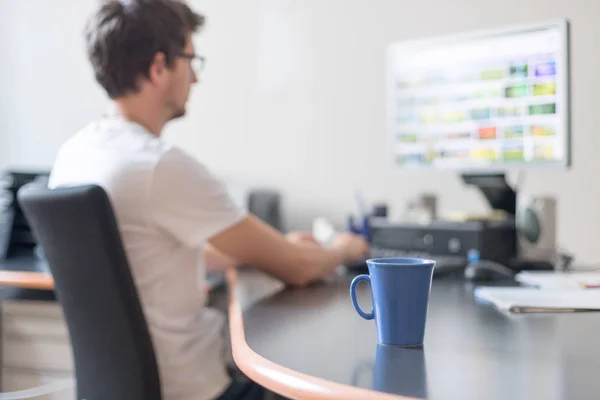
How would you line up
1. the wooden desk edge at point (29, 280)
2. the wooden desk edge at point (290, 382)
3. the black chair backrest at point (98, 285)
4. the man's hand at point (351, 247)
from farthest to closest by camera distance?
the wooden desk edge at point (29, 280) < the man's hand at point (351, 247) < the black chair backrest at point (98, 285) < the wooden desk edge at point (290, 382)

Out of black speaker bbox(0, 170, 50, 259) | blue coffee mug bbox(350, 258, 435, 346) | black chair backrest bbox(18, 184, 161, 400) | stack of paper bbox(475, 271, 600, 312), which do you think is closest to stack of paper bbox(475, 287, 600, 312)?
stack of paper bbox(475, 271, 600, 312)

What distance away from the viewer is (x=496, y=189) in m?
1.61

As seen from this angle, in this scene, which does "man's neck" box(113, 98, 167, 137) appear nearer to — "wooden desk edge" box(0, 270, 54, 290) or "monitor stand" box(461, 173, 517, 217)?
"wooden desk edge" box(0, 270, 54, 290)

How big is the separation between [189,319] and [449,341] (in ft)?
1.90

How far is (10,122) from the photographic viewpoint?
2.76m

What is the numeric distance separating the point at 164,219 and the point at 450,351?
0.58m

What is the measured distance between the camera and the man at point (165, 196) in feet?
3.67

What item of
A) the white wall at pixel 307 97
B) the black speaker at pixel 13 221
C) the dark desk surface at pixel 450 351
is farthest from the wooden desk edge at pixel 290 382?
the black speaker at pixel 13 221

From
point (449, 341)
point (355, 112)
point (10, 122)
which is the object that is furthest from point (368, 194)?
point (10, 122)

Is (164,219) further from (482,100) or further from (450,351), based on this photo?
(482,100)

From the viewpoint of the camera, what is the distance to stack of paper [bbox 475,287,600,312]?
3.23 feet

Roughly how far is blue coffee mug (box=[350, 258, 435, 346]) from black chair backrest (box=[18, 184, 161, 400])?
409 mm

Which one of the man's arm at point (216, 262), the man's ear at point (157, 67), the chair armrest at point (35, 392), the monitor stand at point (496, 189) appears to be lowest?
the chair armrest at point (35, 392)

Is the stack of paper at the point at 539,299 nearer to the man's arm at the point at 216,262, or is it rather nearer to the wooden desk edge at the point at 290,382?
the wooden desk edge at the point at 290,382
